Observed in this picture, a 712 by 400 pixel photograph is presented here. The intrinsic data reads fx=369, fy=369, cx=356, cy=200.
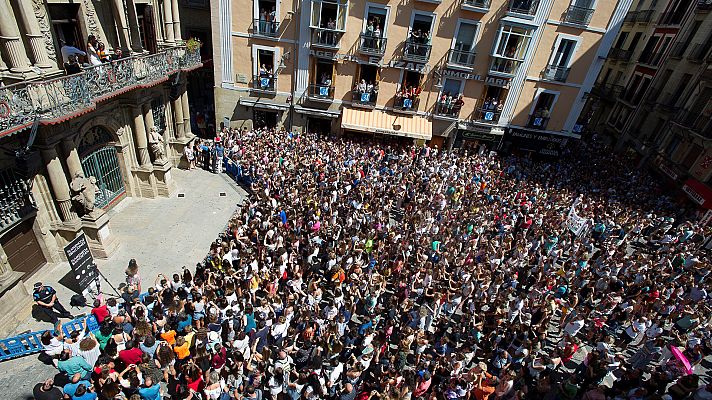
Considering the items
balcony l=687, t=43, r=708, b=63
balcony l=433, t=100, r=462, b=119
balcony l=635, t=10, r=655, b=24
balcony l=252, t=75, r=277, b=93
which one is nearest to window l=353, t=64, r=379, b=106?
balcony l=433, t=100, r=462, b=119

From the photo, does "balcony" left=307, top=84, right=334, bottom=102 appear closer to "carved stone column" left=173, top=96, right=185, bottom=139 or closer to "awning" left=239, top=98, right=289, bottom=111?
"awning" left=239, top=98, right=289, bottom=111

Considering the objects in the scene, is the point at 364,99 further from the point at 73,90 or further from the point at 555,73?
the point at 73,90

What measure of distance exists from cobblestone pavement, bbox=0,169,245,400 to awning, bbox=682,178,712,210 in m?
24.1

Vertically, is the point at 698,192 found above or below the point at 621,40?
below

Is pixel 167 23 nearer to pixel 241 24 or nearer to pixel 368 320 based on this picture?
pixel 241 24

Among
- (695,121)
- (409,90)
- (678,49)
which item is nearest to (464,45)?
(409,90)

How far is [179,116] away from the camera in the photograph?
18.5m

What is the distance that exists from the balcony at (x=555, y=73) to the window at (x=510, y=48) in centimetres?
183

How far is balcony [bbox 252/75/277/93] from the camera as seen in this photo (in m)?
21.7

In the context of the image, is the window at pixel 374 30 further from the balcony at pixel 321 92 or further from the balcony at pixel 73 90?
the balcony at pixel 73 90

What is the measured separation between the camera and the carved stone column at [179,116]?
59.4 ft

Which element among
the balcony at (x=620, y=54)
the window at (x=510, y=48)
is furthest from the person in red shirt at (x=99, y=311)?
the balcony at (x=620, y=54)

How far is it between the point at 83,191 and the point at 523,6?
2216 cm

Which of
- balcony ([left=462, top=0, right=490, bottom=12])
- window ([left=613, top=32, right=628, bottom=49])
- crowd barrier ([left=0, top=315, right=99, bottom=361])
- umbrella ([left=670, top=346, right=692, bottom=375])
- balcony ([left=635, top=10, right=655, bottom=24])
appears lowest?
crowd barrier ([left=0, top=315, right=99, bottom=361])
